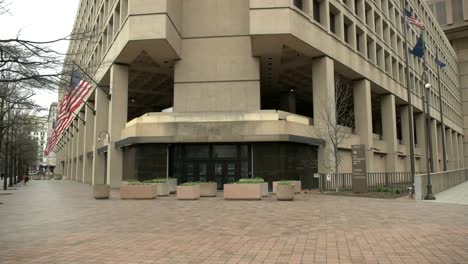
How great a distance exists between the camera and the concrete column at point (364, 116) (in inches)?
1475

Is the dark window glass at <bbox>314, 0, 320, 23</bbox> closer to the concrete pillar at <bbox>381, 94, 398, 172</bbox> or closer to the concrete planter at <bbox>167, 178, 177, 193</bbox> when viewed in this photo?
the concrete pillar at <bbox>381, 94, 398, 172</bbox>

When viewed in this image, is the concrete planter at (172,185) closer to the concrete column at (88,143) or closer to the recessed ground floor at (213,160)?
the recessed ground floor at (213,160)

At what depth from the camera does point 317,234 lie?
31.1 ft

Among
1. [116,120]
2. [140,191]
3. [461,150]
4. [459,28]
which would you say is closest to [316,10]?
[116,120]

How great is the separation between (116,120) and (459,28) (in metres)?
76.0

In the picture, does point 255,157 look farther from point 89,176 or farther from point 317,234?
point 89,176

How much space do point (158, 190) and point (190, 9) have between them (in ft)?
49.1

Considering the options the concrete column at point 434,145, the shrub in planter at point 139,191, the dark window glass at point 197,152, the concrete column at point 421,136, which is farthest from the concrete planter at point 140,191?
the concrete column at point 434,145

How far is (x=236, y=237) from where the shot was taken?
9.13 metres

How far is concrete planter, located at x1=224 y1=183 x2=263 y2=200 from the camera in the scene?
1961 centimetres

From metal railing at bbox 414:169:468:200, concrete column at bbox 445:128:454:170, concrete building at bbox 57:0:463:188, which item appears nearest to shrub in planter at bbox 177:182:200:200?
concrete building at bbox 57:0:463:188

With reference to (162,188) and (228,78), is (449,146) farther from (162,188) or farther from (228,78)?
(162,188)

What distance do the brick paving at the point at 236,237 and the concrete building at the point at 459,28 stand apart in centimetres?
7850

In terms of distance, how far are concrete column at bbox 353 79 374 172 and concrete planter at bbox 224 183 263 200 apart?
68.3ft
